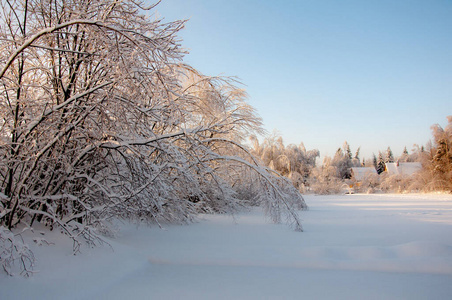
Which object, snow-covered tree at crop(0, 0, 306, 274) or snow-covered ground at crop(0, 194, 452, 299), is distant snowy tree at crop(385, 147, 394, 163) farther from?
snow-covered tree at crop(0, 0, 306, 274)

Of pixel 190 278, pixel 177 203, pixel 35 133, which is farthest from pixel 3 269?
pixel 177 203

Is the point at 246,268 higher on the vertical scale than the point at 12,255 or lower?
lower

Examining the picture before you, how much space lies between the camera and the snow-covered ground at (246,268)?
231 centimetres

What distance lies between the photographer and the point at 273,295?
7.64ft

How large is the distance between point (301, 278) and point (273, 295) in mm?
527

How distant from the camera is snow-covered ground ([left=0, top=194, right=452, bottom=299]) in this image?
2.31 m

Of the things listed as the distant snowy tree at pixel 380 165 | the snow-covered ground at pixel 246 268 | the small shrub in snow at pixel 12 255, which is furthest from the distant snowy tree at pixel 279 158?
the distant snowy tree at pixel 380 165

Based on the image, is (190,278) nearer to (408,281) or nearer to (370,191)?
(408,281)

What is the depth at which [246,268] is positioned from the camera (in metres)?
3.04

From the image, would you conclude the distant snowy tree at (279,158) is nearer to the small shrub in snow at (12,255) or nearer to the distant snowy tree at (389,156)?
the small shrub in snow at (12,255)

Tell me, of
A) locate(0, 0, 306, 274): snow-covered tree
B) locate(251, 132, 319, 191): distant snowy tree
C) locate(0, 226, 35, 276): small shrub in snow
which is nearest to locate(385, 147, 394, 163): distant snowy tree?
locate(251, 132, 319, 191): distant snowy tree

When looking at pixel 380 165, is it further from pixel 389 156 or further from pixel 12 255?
pixel 12 255

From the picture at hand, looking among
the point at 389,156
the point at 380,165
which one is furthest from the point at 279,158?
the point at 389,156

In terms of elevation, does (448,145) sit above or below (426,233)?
above
